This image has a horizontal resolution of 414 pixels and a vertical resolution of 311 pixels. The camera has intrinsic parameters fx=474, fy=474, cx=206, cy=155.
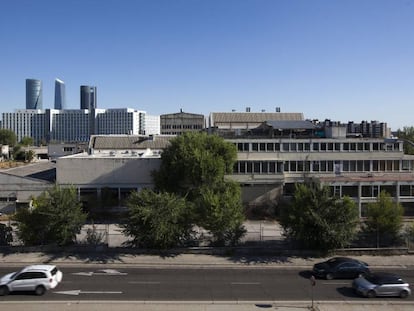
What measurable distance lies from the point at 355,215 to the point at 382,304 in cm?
1139

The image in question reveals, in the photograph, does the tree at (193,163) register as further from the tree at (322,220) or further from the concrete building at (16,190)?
the concrete building at (16,190)

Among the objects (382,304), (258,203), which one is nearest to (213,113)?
(258,203)

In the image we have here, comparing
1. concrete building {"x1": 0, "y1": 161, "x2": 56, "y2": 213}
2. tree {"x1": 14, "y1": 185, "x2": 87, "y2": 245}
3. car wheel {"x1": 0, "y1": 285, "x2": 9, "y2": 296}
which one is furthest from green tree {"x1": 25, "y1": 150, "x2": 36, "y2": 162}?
car wheel {"x1": 0, "y1": 285, "x2": 9, "y2": 296}

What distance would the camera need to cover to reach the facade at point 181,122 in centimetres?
12562

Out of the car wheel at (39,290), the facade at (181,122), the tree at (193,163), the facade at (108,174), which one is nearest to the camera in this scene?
the car wheel at (39,290)

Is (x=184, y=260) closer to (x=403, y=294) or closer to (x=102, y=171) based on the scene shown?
(x=403, y=294)

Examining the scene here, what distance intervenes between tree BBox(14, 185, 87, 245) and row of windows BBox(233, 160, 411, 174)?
79.3 ft

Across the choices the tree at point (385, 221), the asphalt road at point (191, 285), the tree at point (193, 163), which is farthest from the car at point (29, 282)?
the tree at point (385, 221)

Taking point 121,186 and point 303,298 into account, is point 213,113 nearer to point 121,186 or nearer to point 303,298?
point 121,186

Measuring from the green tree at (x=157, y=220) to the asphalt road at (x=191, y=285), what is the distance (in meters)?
3.27

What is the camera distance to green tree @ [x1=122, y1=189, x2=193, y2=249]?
36.2m

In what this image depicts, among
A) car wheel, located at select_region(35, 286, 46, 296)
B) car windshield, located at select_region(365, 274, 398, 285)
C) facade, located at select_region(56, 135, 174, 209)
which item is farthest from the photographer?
facade, located at select_region(56, 135, 174, 209)

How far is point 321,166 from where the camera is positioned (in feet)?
196

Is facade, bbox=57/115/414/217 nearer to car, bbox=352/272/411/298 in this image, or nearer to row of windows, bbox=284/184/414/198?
row of windows, bbox=284/184/414/198
